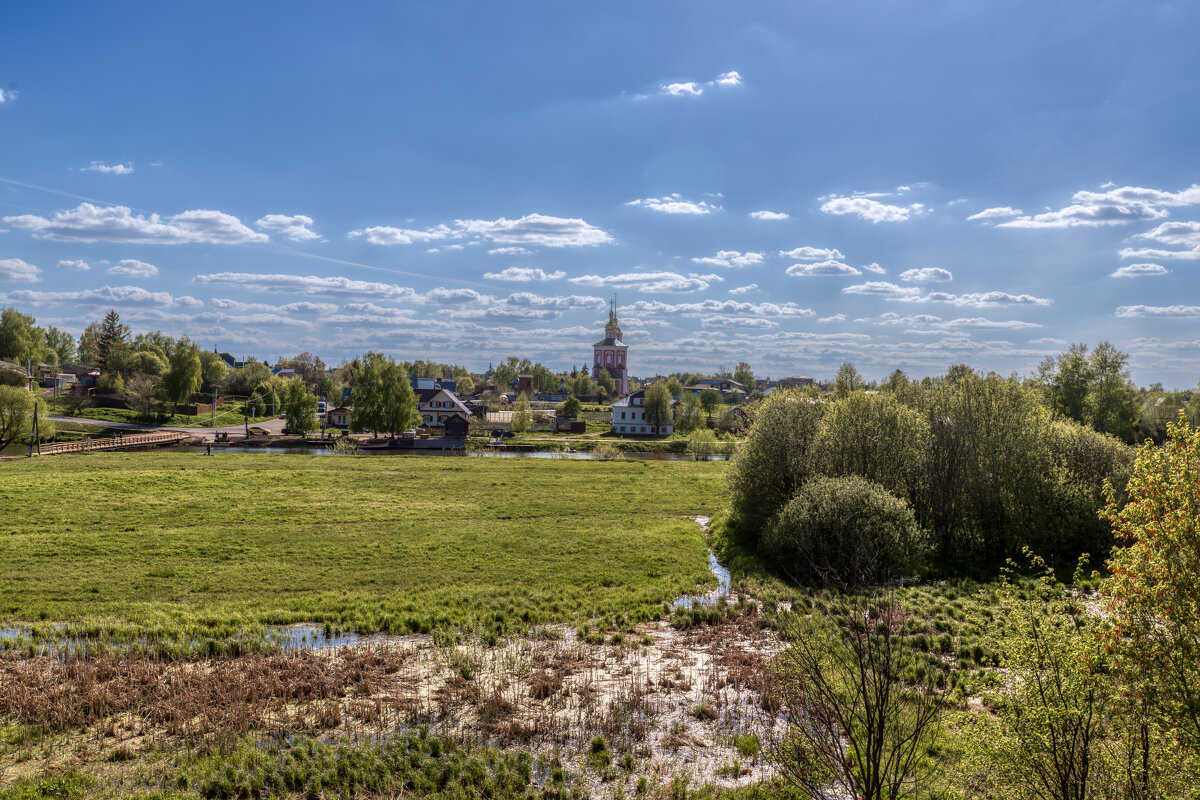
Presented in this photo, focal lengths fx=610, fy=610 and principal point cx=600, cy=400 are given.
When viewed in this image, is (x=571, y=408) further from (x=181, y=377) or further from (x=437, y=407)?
(x=181, y=377)

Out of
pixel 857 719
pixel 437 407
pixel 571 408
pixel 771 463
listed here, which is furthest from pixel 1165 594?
pixel 437 407

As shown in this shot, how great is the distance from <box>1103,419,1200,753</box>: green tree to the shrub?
1383cm

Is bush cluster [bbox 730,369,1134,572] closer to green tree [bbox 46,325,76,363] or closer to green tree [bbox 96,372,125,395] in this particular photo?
green tree [bbox 96,372,125,395]

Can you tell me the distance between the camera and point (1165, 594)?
332 inches

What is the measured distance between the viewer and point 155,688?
13.8 meters

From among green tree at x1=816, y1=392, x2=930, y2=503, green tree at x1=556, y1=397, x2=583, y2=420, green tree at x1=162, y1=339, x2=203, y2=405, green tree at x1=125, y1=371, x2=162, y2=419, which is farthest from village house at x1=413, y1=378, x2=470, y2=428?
green tree at x1=816, y1=392, x2=930, y2=503

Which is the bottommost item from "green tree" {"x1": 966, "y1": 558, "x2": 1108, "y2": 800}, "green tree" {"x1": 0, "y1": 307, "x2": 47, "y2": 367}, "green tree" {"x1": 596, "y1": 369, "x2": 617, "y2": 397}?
"green tree" {"x1": 966, "y1": 558, "x2": 1108, "y2": 800}

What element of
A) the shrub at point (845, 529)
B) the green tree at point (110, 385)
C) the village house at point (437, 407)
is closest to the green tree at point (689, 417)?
the village house at point (437, 407)

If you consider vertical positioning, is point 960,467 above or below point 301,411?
below

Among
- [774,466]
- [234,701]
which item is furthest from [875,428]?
[234,701]

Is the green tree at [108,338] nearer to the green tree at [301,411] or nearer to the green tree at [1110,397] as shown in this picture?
the green tree at [301,411]

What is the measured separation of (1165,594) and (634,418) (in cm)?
9964

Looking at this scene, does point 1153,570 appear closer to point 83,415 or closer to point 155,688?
point 155,688

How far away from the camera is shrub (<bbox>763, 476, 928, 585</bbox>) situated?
2345 cm
